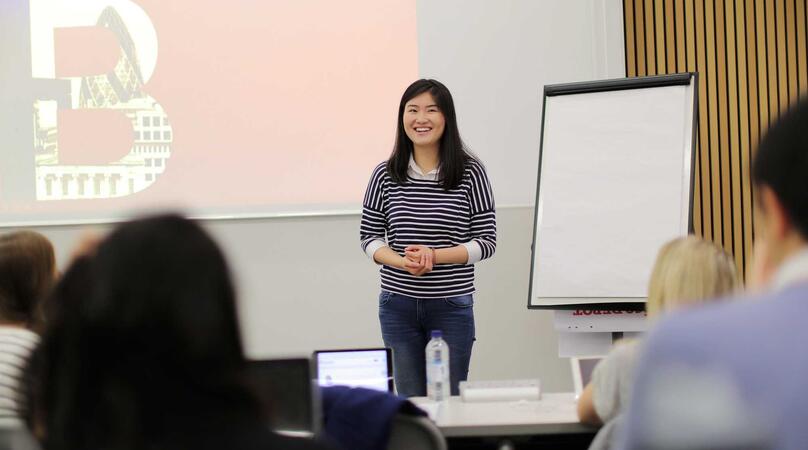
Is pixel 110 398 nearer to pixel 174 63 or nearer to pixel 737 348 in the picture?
pixel 737 348

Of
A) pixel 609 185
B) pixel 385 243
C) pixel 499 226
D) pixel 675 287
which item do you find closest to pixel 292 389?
pixel 675 287

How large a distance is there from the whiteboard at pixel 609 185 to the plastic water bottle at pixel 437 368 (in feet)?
3.32

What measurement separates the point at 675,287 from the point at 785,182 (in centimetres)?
136

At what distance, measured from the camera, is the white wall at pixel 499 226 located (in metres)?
5.20

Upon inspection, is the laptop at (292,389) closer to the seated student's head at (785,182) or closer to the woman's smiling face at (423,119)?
the seated student's head at (785,182)

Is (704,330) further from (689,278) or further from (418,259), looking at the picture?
(418,259)

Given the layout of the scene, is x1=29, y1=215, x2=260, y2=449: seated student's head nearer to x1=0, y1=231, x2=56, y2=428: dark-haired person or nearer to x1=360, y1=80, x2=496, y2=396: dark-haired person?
x1=0, y1=231, x2=56, y2=428: dark-haired person

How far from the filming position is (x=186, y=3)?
525 centimetres

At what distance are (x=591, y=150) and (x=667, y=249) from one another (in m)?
2.24

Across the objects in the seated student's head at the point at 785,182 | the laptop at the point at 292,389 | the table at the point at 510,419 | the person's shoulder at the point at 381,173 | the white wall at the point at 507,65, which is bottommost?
the table at the point at 510,419

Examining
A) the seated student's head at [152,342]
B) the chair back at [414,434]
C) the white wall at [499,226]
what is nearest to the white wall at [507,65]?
the white wall at [499,226]

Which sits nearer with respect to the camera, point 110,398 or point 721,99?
point 110,398

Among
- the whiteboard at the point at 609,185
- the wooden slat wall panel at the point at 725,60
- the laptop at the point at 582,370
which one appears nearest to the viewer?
the laptop at the point at 582,370

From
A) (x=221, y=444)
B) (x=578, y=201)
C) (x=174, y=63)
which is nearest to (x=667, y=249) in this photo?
(x=221, y=444)
